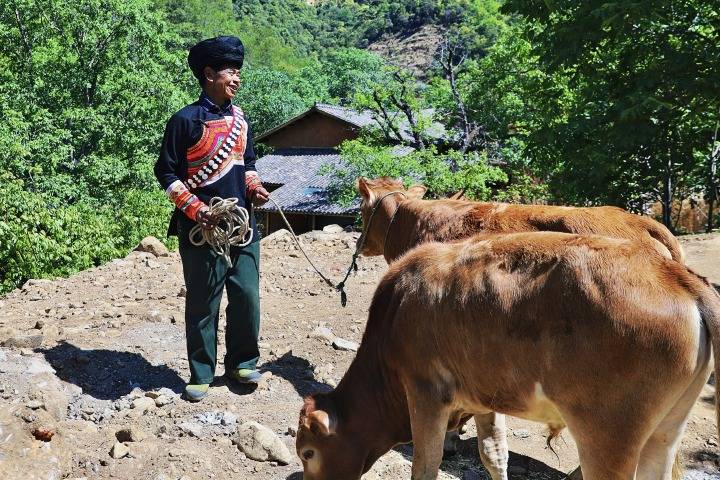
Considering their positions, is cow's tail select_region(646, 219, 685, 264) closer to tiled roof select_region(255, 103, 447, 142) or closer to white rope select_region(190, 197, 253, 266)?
white rope select_region(190, 197, 253, 266)

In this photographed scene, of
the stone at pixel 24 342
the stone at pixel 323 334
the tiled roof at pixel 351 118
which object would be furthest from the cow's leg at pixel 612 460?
the tiled roof at pixel 351 118


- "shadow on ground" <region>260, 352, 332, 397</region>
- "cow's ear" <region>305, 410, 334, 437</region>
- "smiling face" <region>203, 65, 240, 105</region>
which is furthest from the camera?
"shadow on ground" <region>260, 352, 332, 397</region>

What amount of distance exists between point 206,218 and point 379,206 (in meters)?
1.99

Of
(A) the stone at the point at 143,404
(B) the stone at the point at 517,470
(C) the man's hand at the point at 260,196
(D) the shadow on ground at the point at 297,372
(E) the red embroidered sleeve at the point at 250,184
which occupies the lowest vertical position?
(B) the stone at the point at 517,470

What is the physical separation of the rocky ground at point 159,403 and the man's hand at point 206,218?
1.26 metres

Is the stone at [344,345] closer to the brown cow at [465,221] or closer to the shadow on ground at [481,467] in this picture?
the brown cow at [465,221]

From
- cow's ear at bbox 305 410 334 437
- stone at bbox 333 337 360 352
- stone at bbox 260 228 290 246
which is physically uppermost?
cow's ear at bbox 305 410 334 437

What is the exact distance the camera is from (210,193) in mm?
5348

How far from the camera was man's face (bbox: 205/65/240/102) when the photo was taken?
5262 millimetres

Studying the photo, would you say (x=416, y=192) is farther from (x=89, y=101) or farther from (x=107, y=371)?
(x=89, y=101)

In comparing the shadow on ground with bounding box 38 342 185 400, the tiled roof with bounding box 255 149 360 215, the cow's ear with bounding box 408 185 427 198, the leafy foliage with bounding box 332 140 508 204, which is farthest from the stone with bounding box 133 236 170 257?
the tiled roof with bounding box 255 149 360 215

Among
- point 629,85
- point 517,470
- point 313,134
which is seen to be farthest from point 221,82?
point 313,134

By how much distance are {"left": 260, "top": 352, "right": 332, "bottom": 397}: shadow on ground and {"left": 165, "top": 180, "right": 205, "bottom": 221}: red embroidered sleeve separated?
1.61 metres

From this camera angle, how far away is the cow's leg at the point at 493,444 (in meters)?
4.26
